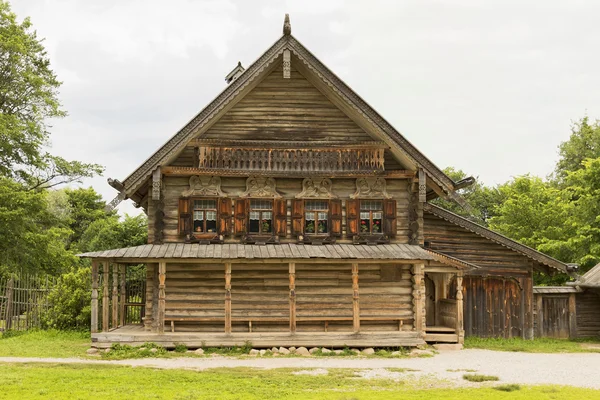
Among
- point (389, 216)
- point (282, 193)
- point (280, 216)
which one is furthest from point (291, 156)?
point (389, 216)

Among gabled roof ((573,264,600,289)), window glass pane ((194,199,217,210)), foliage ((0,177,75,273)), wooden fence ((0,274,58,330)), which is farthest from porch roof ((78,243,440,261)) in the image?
foliage ((0,177,75,273))

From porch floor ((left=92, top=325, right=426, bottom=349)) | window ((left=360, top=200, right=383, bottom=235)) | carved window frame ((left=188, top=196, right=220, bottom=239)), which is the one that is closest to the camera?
porch floor ((left=92, top=325, right=426, bottom=349))

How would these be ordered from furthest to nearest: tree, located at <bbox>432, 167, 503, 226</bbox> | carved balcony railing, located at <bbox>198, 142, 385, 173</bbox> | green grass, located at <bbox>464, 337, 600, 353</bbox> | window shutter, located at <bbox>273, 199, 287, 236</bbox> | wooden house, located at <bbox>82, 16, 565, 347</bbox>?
1. tree, located at <bbox>432, 167, 503, 226</bbox>
2. window shutter, located at <bbox>273, 199, 287, 236</bbox>
3. carved balcony railing, located at <bbox>198, 142, 385, 173</bbox>
4. green grass, located at <bbox>464, 337, 600, 353</bbox>
5. wooden house, located at <bbox>82, 16, 565, 347</bbox>

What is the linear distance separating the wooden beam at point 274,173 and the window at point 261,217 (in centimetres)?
114

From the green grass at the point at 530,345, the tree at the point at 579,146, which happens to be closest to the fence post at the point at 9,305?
the green grass at the point at 530,345

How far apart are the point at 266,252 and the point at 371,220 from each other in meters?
4.61

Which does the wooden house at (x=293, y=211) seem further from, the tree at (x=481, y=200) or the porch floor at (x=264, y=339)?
the tree at (x=481, y=200)

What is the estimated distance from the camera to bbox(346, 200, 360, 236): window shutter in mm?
24375

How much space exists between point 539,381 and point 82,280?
19.6 m

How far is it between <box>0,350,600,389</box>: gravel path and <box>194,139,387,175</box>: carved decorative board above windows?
724cm

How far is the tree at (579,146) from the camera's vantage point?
175 feet

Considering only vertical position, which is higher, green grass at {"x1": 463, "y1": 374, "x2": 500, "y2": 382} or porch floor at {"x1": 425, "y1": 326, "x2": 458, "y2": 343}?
porch floor at {"x1": 425, "y1": 326, "x2": 458, "y2": 343}

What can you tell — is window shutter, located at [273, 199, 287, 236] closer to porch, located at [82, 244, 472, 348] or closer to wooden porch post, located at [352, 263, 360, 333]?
porch, located at [82, 244, 472, 348]

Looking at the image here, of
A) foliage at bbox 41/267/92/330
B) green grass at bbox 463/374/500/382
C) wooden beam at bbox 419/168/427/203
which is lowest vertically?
green grass at bbox 463/374/500/382
